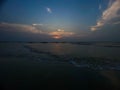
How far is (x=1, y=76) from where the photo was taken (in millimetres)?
10289

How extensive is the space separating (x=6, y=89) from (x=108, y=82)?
4889 mm

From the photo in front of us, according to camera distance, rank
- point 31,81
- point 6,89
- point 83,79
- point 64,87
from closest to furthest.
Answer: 1. point 6,89
2. point 64,87
3. point 31,81
4. point 83,79

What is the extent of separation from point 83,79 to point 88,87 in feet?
4.93

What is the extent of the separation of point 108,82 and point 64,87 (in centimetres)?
242

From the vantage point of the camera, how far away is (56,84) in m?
8.77

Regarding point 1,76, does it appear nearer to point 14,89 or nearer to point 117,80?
point 14,89

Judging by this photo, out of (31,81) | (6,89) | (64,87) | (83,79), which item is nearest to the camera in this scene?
(6,89)

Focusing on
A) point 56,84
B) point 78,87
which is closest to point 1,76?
point 56,84

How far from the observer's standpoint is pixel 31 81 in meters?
9.23

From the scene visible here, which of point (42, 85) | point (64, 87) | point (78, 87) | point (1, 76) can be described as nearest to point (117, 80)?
point (78, 87)

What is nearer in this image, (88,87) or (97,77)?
(88,87)

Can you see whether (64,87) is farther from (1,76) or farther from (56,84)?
(1,76)

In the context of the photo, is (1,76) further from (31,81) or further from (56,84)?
(56,84)

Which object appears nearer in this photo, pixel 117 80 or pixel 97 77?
pixel 117 80
